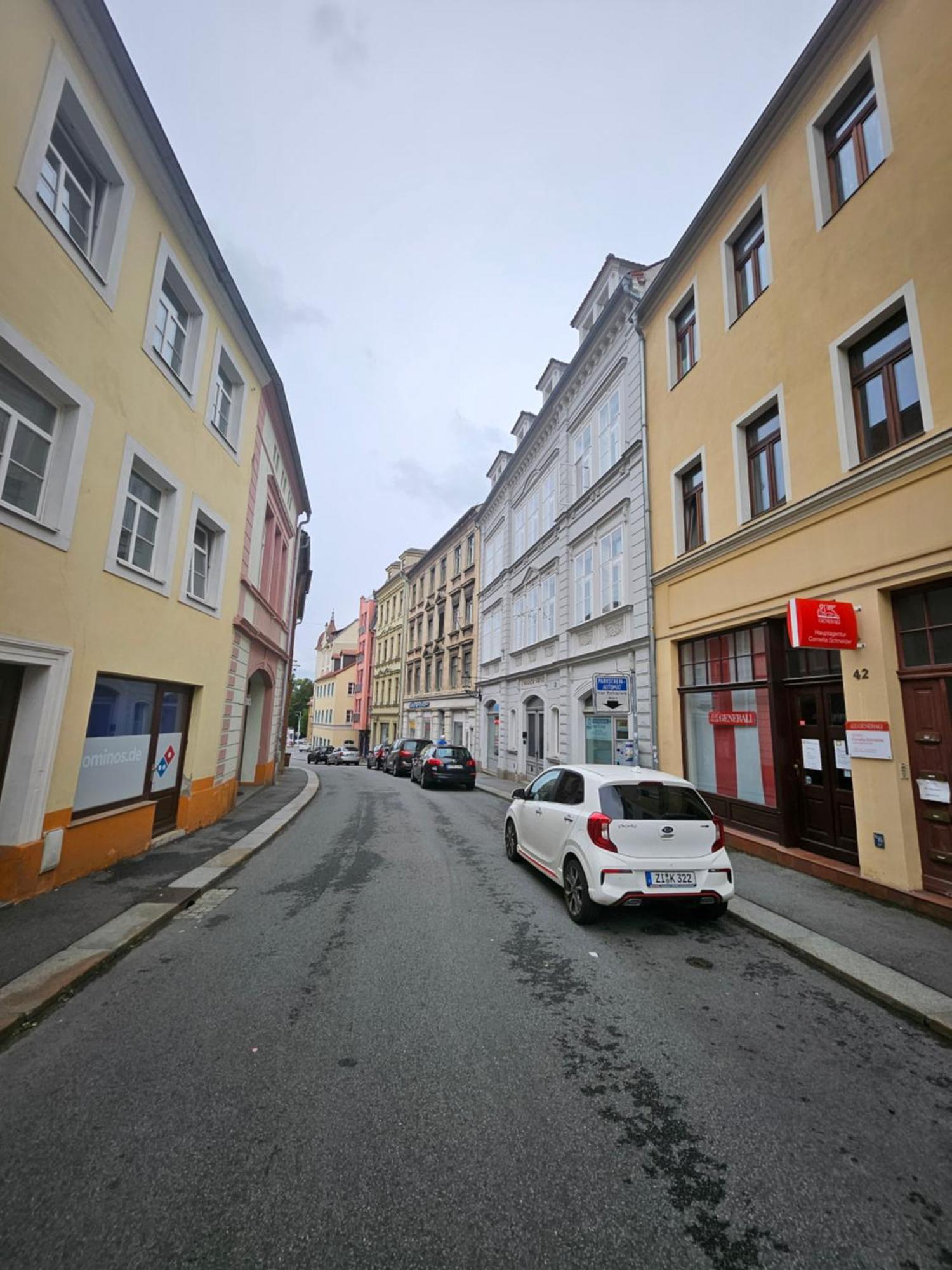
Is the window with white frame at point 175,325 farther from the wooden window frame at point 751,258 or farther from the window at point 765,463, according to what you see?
the window at point 765,463

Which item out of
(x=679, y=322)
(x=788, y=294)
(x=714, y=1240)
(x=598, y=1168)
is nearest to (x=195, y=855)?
(x=598, y=1168)

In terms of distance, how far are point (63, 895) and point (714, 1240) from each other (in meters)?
6.66

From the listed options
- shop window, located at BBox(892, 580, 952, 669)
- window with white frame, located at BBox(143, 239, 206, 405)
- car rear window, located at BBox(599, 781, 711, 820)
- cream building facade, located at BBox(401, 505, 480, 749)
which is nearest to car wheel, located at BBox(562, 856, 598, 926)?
car rear window, located at BBox(599, 781, 711, 820)

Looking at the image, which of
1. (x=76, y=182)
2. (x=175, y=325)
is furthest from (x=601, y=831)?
(x=175, y=325)

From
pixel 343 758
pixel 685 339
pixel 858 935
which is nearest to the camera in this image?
pixel 858 935

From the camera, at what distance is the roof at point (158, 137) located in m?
6.25

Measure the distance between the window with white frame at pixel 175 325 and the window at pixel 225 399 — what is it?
1.98 ft

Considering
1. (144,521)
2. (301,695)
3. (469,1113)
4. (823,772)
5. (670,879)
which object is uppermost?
(301,695)

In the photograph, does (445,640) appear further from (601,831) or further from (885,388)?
(601,831)

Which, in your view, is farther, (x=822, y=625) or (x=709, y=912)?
(x=822, y=625)

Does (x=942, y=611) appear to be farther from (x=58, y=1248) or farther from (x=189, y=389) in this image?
(x=189, y=389)

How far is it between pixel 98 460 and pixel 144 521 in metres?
1.57

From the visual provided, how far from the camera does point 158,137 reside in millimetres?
7543

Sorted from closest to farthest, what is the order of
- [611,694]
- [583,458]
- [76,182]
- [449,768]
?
[76,182] < [611,694] < [583,458] < [449,768]
